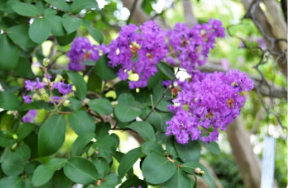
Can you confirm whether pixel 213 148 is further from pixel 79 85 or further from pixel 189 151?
pixel 79 85

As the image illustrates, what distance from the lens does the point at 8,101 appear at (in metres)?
0.89

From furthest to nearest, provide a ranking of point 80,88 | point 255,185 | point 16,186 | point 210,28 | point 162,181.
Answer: point 255,185, point 210,28, point 80,88, point 16,186, point 162,181

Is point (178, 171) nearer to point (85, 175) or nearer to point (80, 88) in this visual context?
point (85, 175)

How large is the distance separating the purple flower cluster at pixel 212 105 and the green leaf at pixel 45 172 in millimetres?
294

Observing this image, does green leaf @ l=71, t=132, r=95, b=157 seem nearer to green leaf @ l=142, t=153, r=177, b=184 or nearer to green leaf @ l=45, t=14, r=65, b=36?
green leaf @ l=142, t=153, r=177, b=184

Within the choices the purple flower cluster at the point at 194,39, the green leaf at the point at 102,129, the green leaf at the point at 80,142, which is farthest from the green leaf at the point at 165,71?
the green leaf at the point at 80,142

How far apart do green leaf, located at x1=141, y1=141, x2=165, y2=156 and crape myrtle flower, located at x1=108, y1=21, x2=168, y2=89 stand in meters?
0.25

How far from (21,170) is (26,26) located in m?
0.43

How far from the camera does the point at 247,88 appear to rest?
72cm

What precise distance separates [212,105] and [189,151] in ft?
0.49

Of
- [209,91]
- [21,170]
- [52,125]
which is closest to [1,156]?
[21,170]

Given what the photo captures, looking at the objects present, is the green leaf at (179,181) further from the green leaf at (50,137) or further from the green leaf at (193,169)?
the green leaf at (50,137)

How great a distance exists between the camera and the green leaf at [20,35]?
0.83 metres

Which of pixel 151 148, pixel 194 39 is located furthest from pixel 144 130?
pixel 194 39
